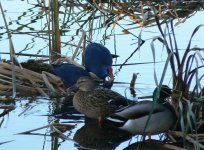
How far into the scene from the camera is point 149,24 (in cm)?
820

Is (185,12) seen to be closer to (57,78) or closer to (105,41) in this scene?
(105,41)

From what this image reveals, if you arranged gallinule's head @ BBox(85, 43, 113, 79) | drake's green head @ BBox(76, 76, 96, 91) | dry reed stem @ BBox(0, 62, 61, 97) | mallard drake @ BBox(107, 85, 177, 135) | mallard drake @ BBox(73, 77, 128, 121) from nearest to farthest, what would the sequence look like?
mallard drake @ BBox(107, 85, 177, 135) < mallard drake @ BBox(73, 77, 128, 121) < drake's green head @ BBox(76, 76, 96, 91) < dry reed stem @ BBox(0, 62, 61, 97) < gallinule's head @ BBox(85, 43, 113, 79)

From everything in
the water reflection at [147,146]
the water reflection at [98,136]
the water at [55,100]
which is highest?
the water at [55,100]

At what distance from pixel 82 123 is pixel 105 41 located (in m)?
2.39

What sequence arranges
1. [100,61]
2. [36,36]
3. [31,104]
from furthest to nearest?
1. [36,36]
2. [100,61]
3. [31,104]

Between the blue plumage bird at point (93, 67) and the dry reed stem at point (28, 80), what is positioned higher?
the blue plumage bird at point (93, 67)

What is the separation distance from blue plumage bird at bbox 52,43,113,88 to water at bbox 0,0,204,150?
16cm

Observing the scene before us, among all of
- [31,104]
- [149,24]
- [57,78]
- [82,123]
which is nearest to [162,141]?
[82,123]

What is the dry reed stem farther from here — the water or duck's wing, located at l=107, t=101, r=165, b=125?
duck's wing, located at l=107, t=101, r=165, b=125

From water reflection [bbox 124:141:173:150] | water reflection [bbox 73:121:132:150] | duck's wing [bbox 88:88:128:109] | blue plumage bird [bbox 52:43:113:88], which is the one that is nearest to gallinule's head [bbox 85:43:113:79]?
blue plumage bird [bbox 52:43:113:88]

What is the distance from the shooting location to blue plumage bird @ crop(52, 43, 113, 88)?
616 cm

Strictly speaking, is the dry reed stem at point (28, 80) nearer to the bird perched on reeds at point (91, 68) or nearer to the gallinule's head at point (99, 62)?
the bird perched on reeds at point (91, 68)

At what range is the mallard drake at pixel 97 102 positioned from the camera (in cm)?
532

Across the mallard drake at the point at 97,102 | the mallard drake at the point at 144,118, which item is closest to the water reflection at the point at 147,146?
the mallard drake at the point at 144,118
